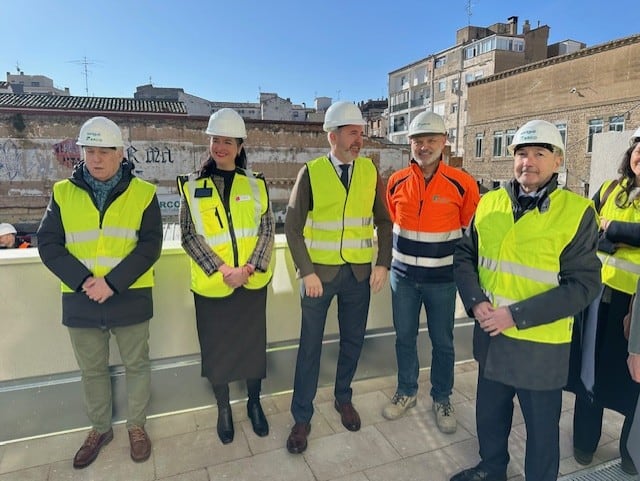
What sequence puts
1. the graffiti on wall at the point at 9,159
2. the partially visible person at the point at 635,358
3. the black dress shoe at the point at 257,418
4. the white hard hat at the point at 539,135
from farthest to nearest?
1. the graffiti on wall at the point at 9,159
2. the black dress shoe at the point at 257,418
3. the white hard hat at the point at 539,135
4. the partially visible person at the point at 635,358

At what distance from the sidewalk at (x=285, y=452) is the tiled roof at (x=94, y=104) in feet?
76.3

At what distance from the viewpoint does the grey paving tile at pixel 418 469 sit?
238 cm

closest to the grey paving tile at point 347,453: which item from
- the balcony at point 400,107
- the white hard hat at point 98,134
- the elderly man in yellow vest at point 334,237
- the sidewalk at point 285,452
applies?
the sidewalk at point 285,452

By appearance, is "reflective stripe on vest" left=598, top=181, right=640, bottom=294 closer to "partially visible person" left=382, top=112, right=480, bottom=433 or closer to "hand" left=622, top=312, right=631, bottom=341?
"hand" left=622, top=312, right=631, bottom=341

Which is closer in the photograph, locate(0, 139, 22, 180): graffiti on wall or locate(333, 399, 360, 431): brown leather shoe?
locate(333, 399, 360, 431): brown leather shoe

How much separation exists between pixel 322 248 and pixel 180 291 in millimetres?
1031

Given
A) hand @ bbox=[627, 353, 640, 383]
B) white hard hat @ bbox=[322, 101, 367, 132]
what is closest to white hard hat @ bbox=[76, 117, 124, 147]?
white hard hat @ bbox=[322, 101, 367, 132]

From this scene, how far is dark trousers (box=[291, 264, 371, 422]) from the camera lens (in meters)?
2.64

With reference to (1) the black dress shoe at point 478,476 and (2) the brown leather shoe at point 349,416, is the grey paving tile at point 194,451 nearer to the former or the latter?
(2) the brown leather shoe at point 349,416

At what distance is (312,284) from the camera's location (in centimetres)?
251

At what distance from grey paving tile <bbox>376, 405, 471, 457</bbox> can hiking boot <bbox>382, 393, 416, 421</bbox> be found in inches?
1.5

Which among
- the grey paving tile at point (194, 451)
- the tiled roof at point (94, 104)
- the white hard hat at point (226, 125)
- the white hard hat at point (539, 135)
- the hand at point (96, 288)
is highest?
the tiled roof at point (94, 104)

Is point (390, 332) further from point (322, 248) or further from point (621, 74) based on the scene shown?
point (621, 74)

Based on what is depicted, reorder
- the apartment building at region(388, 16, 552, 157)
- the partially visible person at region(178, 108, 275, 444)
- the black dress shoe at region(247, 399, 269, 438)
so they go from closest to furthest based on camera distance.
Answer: the partially visible person at region(178, 108, 275, 444), the black dress shoe at region(247, 399, 269, 438), the apartment building at region(388, 16, 552, 157)
